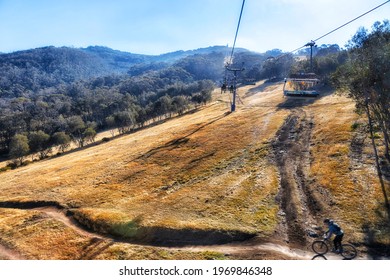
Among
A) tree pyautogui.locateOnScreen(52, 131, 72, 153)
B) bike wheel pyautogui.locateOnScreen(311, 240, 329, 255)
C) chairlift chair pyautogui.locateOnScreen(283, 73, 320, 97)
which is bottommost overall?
Result: bike wheel pyautogui.locateOnScreen(311, 240, 329, 255)

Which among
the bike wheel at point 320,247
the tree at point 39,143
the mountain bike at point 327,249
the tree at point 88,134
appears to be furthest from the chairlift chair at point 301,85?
the tree at point 39,143

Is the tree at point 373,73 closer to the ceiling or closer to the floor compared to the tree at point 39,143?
closer to the ceiling

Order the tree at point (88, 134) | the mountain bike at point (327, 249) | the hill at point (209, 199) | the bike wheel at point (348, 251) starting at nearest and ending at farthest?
the bike wheel at point (348, 251)
the mountain bike at point (327, 249)
the hill at point (209, 199)
the tree at point (88, 134)

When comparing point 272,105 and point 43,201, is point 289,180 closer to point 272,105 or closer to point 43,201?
point 43,201

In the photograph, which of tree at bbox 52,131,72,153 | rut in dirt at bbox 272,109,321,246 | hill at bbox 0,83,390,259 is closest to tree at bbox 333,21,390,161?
hill at bbox 0,83,390,259

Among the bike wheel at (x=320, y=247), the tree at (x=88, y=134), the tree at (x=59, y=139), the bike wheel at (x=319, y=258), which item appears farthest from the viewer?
the tree at (x=88, y=134)

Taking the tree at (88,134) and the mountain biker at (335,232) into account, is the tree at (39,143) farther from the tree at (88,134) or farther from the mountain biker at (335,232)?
the mountain biker at (335,232)

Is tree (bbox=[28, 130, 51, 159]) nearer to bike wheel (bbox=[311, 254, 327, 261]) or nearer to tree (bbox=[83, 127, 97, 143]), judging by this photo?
tree (bbox=[83, 127, 97, 143])

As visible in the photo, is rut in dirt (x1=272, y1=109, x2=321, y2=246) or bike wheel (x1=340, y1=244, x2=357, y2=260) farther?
rut in dirt (x1=272, y1=109, x2=321, y2=246)
